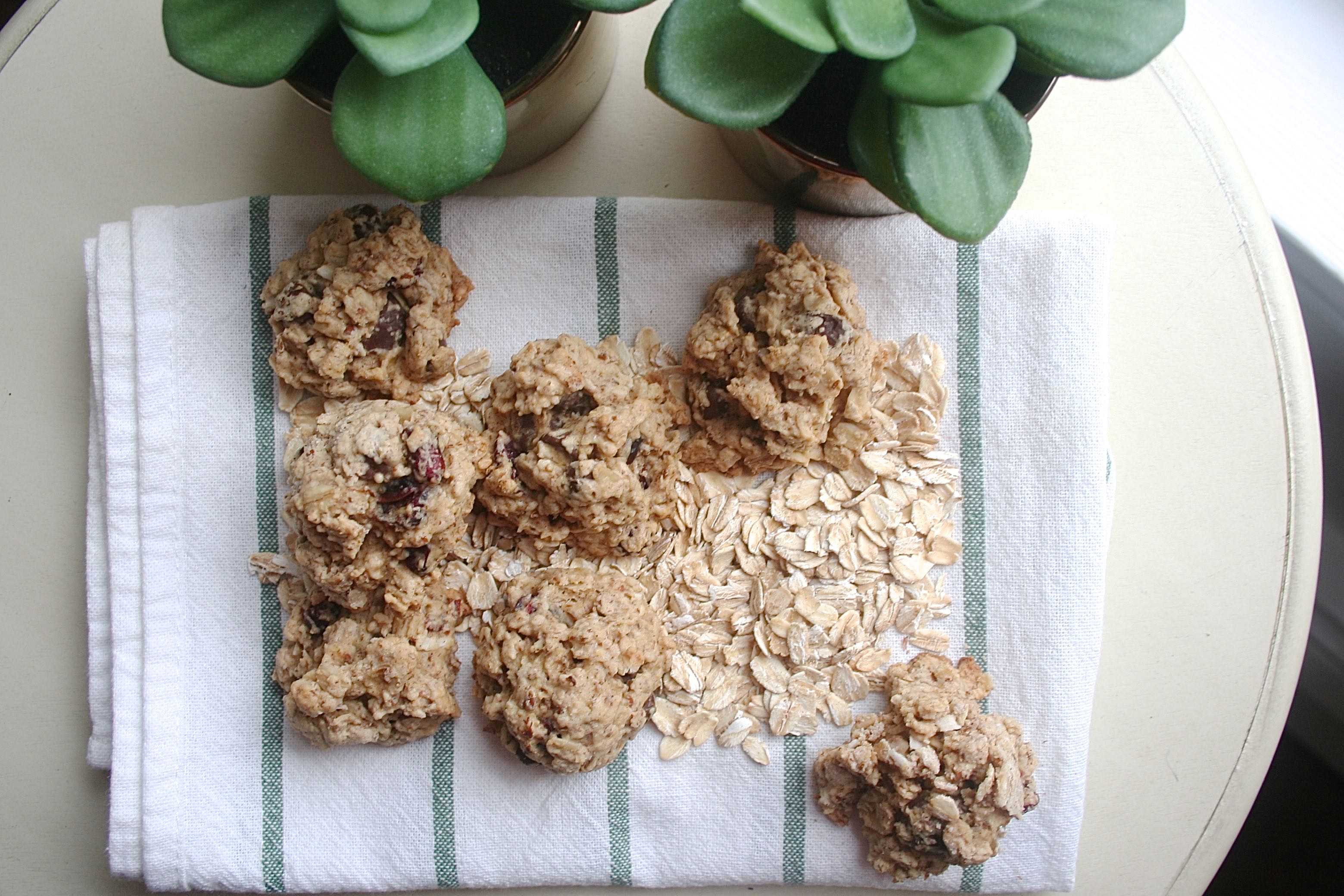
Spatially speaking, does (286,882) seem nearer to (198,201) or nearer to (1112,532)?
(198,201)

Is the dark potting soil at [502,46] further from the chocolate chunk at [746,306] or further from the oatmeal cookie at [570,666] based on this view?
the oatmeal cookie at [570,666]

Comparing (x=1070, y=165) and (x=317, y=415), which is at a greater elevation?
(x=1070, y=165)

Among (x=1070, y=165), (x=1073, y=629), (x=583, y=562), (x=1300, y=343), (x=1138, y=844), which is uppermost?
(x=1070, y=165)

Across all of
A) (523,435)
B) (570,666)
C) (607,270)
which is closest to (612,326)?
(607,270)

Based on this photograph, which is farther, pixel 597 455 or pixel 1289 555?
pixel 1289 555

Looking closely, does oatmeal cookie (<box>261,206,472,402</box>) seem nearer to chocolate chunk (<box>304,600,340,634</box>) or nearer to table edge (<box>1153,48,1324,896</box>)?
chocolate chunk (<box>304,600,340,634</box>)

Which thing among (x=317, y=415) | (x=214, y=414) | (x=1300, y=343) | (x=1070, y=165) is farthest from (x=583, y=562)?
(x=1300, y=343)

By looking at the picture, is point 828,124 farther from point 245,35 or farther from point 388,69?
point 245,35
